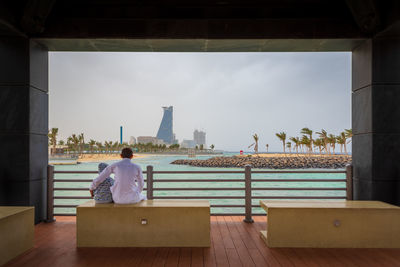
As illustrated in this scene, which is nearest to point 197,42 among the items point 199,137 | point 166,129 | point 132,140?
point 132,140

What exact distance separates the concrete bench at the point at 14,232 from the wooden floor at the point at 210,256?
10 cm

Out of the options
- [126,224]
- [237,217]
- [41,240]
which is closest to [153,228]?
[126,224]

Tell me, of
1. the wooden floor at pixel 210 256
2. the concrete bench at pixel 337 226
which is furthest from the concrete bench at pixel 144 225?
the concrete bench at pixel 337 226

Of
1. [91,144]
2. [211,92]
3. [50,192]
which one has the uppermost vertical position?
[211,92]

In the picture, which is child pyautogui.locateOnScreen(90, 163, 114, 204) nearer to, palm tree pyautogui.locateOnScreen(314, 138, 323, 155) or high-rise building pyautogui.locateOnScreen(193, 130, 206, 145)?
palm tree pyautogui.locateOnScreen(314, 138, 323, 155)

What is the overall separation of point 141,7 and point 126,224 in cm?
357

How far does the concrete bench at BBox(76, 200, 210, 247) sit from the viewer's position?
3.17 m

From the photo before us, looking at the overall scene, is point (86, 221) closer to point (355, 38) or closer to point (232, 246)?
point (232, 246)

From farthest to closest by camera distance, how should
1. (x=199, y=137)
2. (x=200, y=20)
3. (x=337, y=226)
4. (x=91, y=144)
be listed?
(x=199, y=137) → (x=91, y=144) → (x=200, y=20) → (x=337, y=226)

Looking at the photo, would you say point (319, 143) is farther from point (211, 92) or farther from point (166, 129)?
point (166, 129)

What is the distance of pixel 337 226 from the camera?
3154 mm

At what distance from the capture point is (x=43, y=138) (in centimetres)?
452

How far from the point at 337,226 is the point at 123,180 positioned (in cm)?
287

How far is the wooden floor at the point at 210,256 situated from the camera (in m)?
2.73
